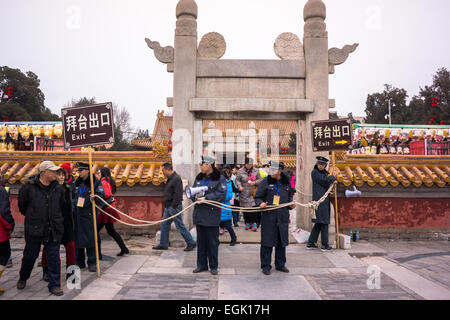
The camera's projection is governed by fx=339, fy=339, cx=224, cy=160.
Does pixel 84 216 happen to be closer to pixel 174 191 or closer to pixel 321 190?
pixel 174 191

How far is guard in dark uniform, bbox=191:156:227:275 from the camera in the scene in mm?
5621

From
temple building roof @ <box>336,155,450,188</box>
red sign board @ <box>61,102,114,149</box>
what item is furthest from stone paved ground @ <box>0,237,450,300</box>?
red sign board @ <box>61,102,114,149</box>

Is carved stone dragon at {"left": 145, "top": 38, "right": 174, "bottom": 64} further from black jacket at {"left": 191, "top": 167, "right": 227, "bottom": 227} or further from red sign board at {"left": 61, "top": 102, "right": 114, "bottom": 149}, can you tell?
black jacket at {"left": 191, "top": 167, "right": 227, "bottom": 227}

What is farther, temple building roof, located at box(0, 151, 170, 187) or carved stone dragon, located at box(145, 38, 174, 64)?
temple building roof, located at box(0, 151, 170, 187)

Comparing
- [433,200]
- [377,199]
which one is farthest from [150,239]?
[433,200]

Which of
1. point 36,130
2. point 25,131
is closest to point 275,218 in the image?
point 36,130

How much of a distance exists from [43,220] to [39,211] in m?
0.14

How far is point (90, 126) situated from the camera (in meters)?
5.82

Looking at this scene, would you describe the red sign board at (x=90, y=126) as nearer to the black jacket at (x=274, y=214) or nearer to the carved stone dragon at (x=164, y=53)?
the carved stone dragon at (x=164, y=53)

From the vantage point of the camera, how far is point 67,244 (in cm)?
527

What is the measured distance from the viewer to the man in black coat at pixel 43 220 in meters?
4.63

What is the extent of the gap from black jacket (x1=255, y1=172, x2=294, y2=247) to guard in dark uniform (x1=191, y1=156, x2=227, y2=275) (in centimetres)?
74

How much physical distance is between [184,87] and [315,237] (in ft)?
14.6

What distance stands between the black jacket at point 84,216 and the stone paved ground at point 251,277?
529mm
